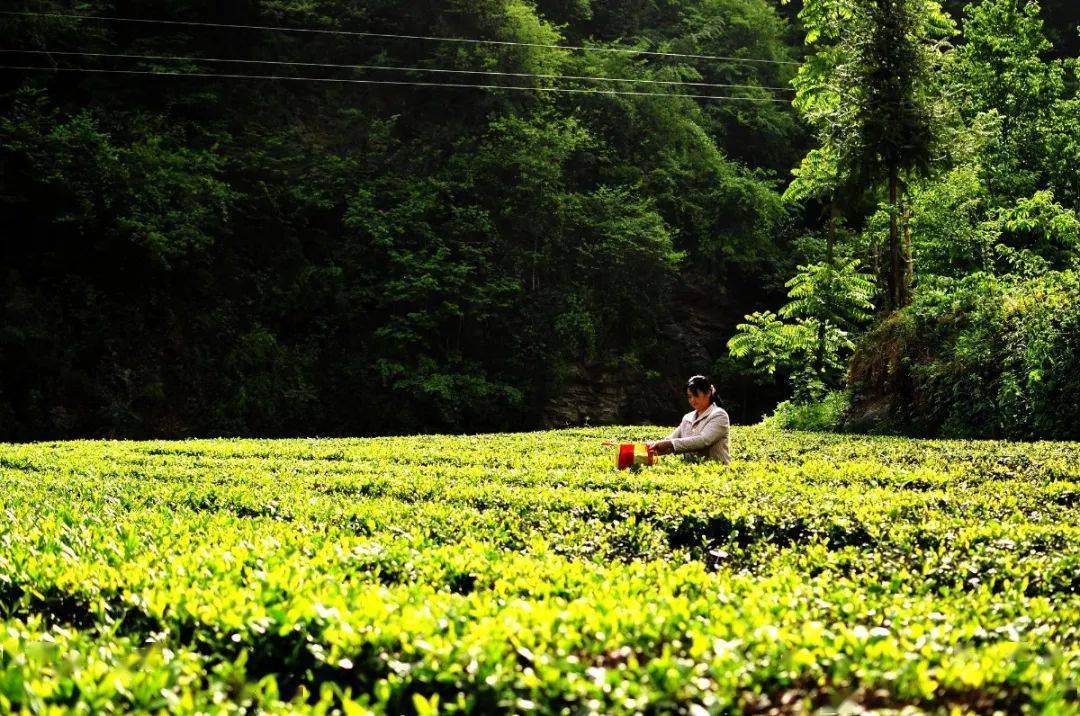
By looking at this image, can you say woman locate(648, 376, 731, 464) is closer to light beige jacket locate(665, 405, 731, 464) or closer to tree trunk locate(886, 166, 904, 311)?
light beige jacket locate(665, 405, 731, 464)

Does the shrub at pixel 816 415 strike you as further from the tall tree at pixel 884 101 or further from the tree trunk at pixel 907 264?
the tall tree at pixel 884 101

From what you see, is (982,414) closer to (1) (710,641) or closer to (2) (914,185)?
(2) (914,185)

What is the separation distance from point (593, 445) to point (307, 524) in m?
8.19

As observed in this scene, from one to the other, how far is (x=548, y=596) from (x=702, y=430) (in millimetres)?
6325

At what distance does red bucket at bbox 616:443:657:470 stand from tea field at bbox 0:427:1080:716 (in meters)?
0.62

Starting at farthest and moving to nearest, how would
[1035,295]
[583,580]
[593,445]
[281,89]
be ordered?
1. [281,89]
2. [1035,295]
3. [593,445]
4. [583,580]

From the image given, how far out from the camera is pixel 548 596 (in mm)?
3943

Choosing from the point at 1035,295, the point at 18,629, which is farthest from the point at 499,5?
the point at 18,629

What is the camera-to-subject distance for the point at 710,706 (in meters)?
2.65

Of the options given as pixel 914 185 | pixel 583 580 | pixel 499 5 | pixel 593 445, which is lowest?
pixel 593 445

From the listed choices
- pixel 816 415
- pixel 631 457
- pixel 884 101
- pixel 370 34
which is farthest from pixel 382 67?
pixel 631 457

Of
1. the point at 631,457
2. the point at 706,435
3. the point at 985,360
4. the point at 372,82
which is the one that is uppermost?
the point at 372,82

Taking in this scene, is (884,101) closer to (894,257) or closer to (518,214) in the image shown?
(894,257)

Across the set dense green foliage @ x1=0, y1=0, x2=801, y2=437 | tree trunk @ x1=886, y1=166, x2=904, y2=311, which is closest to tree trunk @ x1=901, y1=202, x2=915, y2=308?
tree trunk @ x1=886, y1=166, x2=904, y2=311
